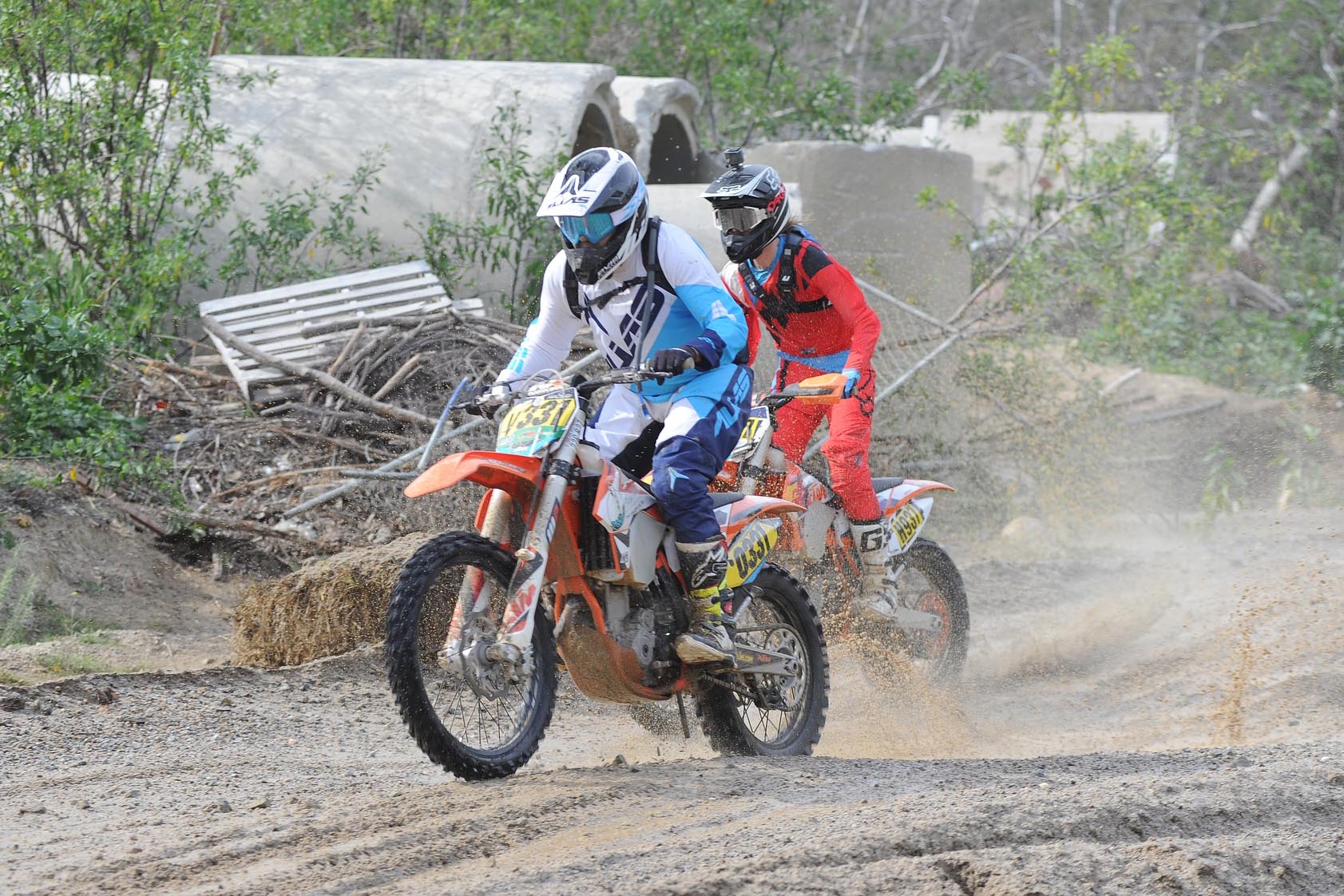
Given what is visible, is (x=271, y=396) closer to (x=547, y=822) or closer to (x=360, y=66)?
(x=360, y=66)

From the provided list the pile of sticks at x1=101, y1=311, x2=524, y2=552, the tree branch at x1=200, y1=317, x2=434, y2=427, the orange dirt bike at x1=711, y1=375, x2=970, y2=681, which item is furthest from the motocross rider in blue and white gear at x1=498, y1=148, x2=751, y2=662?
the tree branch at x1=200, y1=317, x2=434, y2=427

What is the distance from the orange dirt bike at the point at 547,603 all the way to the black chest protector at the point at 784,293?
5.39ft

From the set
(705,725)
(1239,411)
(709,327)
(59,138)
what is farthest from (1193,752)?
(1239,411)

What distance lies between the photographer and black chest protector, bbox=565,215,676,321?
511cm

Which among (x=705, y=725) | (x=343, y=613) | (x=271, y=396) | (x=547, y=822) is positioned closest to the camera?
(x=547, y=822)

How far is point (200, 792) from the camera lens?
15.1 ft

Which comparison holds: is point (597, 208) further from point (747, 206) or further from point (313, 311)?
point (313, 311)

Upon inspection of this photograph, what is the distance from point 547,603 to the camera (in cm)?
509

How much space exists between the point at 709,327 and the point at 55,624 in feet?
13.6

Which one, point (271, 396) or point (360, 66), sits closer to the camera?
point (271, 396)

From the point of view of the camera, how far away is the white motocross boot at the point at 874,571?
671 cm

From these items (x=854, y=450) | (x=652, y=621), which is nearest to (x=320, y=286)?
(x=854, y=450)

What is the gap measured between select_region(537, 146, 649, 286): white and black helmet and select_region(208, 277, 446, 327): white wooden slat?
17.2 feet

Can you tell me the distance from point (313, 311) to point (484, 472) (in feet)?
19.0
